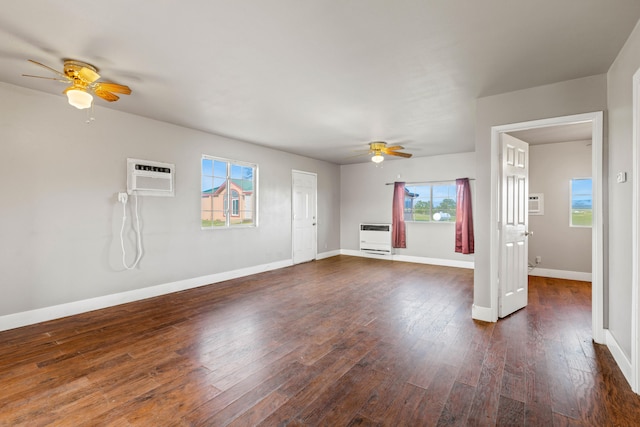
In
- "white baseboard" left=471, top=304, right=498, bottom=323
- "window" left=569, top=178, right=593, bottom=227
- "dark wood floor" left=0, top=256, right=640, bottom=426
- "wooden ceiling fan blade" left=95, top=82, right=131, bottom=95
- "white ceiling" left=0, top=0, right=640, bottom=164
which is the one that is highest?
"white ceiling" left=0, top=0, right=640, bottom=164

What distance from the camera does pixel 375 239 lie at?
25.1 ft

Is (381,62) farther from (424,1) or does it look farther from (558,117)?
(558,117)

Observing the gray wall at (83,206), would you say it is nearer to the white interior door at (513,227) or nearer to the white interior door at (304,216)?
the white interior door at (304,216)

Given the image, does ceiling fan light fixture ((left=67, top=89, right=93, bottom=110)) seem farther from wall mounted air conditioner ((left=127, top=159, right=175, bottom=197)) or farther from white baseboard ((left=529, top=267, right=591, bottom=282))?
white baseboard ((left=529, top=267, right=591, bottom=282))

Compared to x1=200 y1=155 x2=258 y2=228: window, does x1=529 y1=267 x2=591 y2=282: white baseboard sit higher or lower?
lower

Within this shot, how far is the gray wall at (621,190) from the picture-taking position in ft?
7.24

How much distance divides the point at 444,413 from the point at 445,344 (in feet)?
3.42

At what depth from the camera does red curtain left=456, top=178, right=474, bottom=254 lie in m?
6.33

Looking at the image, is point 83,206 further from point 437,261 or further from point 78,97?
point 437,261

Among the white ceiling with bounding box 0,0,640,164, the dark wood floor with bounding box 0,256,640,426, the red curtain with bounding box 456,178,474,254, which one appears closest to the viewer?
the dark wood floor with bounding box 0,256,640,426

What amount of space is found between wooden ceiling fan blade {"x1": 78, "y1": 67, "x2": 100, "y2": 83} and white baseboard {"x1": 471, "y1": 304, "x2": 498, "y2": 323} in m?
4.72

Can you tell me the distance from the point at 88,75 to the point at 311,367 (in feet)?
10.9

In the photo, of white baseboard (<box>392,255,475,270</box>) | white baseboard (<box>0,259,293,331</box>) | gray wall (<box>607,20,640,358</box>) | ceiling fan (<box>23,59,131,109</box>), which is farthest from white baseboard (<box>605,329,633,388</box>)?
white baseboard (<box>0,259,293,331</box>)

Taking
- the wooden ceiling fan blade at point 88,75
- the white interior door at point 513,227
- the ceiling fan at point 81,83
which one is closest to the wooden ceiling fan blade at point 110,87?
the ceiling fan at point 81,83
